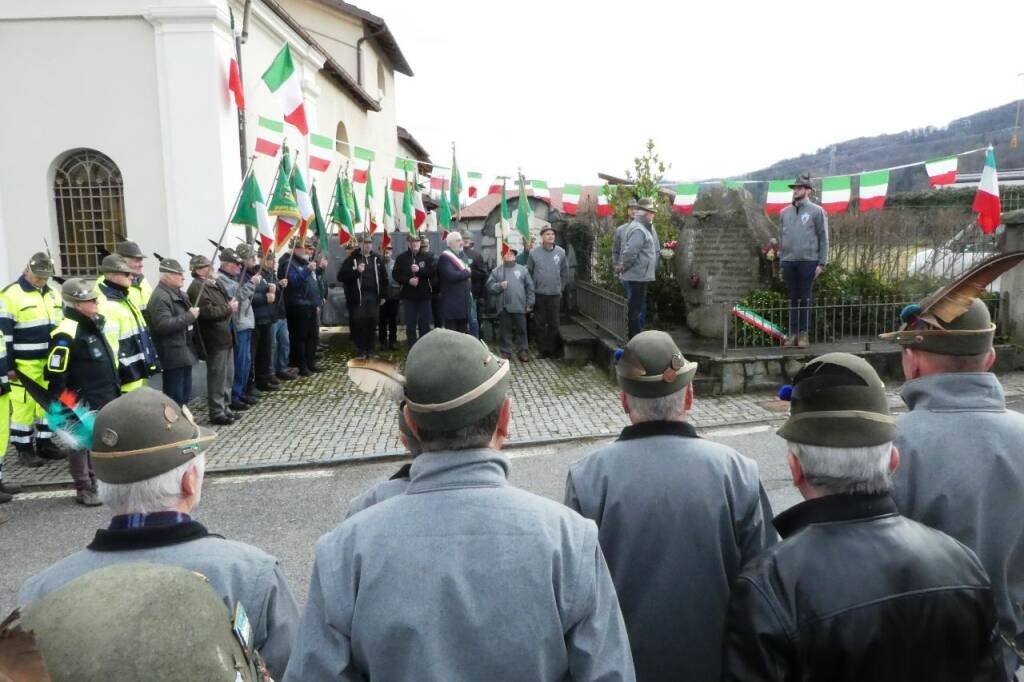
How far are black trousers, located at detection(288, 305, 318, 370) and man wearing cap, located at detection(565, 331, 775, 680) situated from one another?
972 cm

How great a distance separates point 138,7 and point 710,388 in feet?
30.1

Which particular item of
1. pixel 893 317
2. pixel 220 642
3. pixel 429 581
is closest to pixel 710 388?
pixel 893 317

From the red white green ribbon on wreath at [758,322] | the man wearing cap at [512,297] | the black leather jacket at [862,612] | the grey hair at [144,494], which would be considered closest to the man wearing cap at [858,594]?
the black leather jacket at [862,612]

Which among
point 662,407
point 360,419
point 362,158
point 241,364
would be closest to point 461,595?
point 662,407

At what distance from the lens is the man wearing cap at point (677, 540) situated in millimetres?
2475

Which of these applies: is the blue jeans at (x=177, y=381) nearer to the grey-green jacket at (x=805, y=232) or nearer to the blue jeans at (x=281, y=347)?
the blue jeans at (x=281, y=347)

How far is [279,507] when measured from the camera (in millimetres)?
6527

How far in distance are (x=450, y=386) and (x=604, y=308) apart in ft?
37.0

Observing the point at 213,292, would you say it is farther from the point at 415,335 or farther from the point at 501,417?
the point at 501,417

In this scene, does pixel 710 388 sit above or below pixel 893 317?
below

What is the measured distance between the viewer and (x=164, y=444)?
7.24ft

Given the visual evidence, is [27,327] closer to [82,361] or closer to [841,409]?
[82,361]

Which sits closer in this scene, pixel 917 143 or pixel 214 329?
pixel 214 329

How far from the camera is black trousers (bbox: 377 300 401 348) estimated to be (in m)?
13.9
